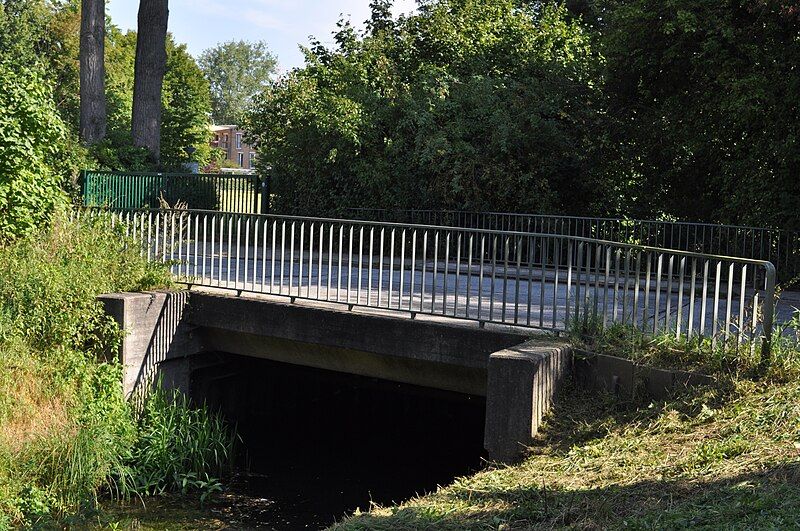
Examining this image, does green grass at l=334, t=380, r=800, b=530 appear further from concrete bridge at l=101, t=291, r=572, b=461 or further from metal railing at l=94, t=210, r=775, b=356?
metal railing at l=94, t=210, r=775, b=356

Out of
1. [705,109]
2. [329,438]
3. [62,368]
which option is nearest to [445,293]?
[329,438]

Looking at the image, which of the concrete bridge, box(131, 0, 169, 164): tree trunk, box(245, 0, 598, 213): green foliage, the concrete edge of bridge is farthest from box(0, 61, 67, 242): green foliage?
box(131, 0, 169, 164): tree trunk

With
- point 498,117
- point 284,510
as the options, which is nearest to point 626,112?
point 498,117

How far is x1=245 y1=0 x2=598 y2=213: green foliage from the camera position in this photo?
65.8 feet

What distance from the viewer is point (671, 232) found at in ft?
54.1

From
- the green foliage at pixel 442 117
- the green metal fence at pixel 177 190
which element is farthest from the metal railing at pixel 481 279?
the green metal fence at pixel 177 190

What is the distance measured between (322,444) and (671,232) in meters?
7.54

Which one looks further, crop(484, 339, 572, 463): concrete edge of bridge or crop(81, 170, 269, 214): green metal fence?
crop(81, 170, 269, 214): green metal fence

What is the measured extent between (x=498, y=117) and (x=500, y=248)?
11.3 ft

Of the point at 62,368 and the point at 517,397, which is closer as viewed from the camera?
the point at 517,397

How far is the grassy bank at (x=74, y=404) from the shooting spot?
981 cm

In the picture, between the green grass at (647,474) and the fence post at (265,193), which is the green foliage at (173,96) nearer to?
the fence post at (265,193)

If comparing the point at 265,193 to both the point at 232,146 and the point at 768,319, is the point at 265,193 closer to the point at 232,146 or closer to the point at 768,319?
the point at 768,319

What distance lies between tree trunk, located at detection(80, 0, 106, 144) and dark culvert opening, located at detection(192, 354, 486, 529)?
43.4 ft
